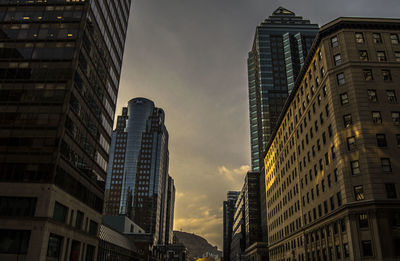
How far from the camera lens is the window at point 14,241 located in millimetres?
39312

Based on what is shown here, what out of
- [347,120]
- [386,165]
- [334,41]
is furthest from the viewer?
[334,41]

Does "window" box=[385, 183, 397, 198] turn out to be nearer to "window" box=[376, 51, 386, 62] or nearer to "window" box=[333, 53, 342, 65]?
"window" box=[376, 51, 386, 62]

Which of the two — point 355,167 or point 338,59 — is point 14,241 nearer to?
point 355,167

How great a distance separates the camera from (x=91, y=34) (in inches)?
2185

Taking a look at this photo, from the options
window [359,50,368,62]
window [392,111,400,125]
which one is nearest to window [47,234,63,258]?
window [392,111,400,125]

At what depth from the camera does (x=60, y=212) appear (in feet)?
145

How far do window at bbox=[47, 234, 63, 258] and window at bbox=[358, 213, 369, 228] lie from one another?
39.4 meters

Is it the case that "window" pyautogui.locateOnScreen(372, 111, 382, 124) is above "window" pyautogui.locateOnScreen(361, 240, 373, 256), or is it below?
above

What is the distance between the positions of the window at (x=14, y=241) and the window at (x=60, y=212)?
3822 mm

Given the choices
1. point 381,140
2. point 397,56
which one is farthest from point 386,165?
point 397,56

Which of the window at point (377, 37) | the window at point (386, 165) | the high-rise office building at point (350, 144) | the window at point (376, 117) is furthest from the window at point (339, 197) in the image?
the window at point (377, 37)

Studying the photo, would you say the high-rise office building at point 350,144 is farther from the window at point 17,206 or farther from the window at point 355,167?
the window at point 17,206

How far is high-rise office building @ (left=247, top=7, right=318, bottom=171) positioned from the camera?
16062 centimetres

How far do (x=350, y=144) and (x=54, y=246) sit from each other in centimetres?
4252
